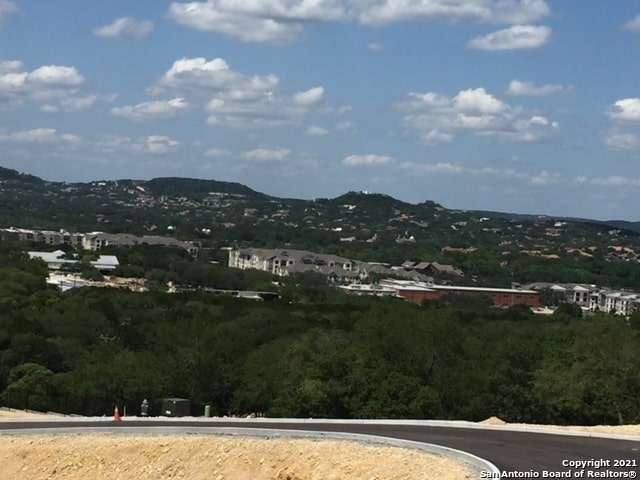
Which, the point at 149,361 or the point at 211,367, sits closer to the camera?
the point at 211,367

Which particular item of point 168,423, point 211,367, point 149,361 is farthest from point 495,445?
point 149,361

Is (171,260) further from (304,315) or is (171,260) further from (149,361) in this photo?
(149,361)

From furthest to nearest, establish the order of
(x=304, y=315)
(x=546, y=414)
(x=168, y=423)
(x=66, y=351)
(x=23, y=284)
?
(x=23, y=284), (x=304, y=315), (x=66, y=351), (x=546, y=414), (x=168, y=423)

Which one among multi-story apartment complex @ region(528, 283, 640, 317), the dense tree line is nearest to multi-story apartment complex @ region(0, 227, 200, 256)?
multi-story apartment complex @ region(528, 283, 640, 317)

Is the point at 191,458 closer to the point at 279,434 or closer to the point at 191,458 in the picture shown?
the point at 191,458

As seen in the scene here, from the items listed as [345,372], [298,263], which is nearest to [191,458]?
[345,372]

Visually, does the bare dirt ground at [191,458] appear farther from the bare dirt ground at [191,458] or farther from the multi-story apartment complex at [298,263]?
the multi-story apartment complex at [298,263]
